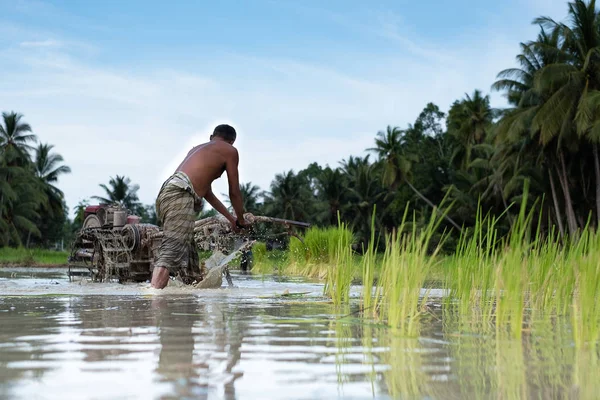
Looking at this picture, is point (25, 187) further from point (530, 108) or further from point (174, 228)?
point (174, 228)

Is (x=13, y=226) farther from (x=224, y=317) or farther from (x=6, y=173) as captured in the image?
(x=224, y=317)

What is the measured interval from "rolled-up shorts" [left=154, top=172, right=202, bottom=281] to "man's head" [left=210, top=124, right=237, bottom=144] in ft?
1.70

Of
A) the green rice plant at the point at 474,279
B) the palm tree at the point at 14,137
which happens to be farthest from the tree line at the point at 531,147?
the palm tree at the point at 14,137

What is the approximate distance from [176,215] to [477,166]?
41.5m

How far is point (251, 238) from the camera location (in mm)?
9312

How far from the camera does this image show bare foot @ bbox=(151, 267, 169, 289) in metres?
7.15

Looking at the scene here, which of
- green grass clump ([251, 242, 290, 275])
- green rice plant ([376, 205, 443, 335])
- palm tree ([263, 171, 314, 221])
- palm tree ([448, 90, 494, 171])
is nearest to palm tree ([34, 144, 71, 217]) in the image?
palm tree ([263, 171, 314, 221])

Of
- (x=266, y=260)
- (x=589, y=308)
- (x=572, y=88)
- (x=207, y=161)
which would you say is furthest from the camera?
(x=572, y=88)

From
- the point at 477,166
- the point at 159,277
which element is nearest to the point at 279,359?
the point at 159,277

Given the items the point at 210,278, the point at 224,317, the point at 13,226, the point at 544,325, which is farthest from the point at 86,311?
the point at 13,226

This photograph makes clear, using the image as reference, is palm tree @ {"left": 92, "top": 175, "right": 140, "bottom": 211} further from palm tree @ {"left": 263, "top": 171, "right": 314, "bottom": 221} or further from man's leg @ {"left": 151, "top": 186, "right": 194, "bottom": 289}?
man's leg @ {"left": 151, "top": 186, "right": 194, "bottom": 289}

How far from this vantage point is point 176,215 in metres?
7.39

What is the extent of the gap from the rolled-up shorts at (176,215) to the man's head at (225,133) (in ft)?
1.70

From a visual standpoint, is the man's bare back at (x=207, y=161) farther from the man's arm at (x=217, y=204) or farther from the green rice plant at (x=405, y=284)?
the green rice plant at (x=405, y=284)
